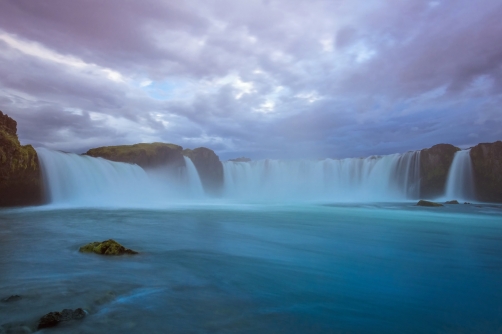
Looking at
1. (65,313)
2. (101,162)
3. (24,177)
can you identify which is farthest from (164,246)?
(101,162)

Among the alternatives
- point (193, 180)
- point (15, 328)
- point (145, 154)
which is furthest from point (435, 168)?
point (15, 328)

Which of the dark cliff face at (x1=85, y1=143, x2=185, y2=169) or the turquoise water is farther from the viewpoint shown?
the dark cliff face at (x1=85, y1=143, x2=185, y2=169)

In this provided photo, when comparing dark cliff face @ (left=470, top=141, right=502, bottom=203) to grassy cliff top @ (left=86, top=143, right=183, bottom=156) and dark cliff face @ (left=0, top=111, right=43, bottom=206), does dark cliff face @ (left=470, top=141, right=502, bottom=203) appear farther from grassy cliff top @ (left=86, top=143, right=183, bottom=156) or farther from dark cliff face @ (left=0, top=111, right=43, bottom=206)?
dark cliff face @ (left=0, top=111, right=43, bottom=206)

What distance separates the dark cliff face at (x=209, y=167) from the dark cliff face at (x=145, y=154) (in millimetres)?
5716

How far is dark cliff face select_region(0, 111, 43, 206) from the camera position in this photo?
867 inches

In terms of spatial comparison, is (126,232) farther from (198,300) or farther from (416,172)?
(416,172)

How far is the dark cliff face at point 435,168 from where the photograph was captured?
1709 inches

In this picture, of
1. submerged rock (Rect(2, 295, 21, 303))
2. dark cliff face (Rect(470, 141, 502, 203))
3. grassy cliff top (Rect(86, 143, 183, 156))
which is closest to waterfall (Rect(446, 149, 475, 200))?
dark cliff face (Rect(470, 141, 502, 203))

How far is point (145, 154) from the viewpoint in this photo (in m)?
44.1

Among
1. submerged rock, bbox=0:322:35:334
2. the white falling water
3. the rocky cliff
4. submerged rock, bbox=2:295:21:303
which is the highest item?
the rocky cliff

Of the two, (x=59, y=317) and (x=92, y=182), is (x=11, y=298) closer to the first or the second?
(x=59, y=317)

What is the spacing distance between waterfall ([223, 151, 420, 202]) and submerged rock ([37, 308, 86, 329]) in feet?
150

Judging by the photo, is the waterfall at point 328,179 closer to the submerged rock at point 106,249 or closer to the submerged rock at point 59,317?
the submerged rock at point 106,249

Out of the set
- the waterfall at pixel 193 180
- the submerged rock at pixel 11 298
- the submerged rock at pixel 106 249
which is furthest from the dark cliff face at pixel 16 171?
the waterfall at pixel 193 180
